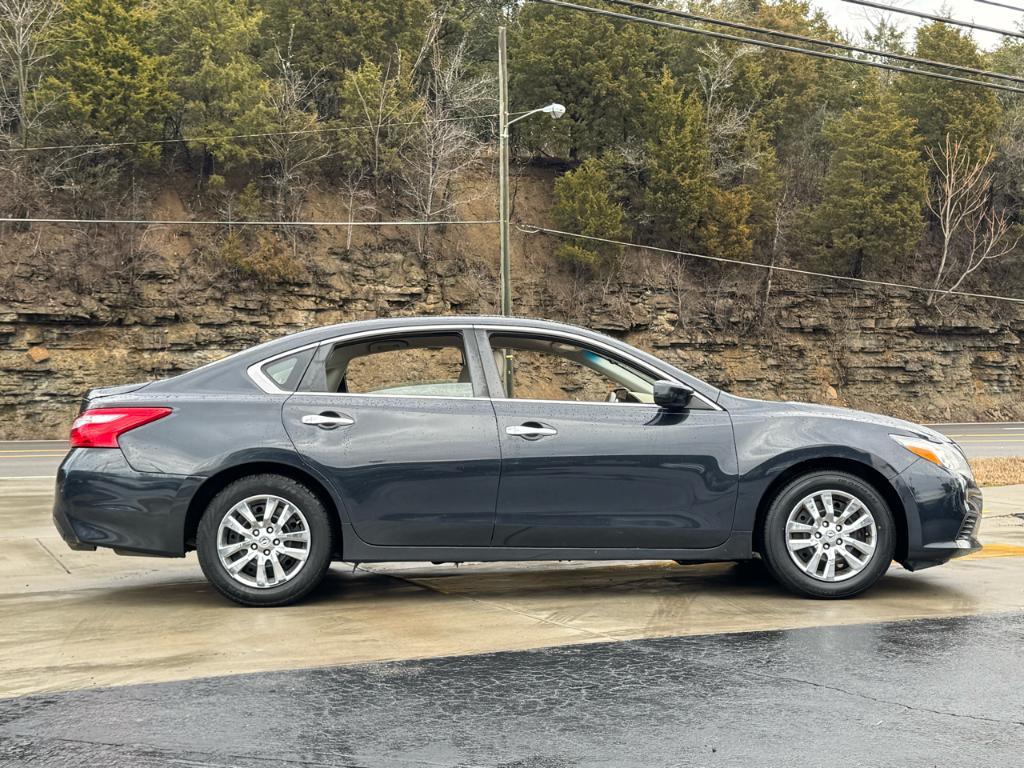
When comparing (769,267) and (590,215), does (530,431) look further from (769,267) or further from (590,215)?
(769,267)

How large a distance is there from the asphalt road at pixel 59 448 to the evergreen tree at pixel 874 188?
7777 mm

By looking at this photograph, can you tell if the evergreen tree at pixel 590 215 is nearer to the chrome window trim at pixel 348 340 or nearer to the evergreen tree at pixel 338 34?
the evergreen tree at pixel 338 34

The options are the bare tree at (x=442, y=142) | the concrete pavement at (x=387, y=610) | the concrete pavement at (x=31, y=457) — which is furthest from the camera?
the bare tree at (x=442, y=142)

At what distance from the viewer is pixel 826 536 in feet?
22.2

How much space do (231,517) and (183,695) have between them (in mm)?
1870

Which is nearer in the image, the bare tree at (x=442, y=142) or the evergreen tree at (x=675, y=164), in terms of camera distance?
the bare tree at (x=442, y=142)

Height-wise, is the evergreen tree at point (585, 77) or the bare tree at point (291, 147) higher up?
the evergreen tree at point (585, 77)

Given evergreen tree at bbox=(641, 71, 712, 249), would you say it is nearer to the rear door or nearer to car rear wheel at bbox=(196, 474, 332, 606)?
the rear door

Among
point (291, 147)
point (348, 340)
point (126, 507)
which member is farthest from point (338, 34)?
point (126, 507)

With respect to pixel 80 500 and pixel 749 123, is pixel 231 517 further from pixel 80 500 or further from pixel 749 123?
pixel 749 123

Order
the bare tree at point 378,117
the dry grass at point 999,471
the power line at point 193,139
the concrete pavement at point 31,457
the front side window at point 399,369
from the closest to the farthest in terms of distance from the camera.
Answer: the front side window at point 399,369, the dry grass at point 999,471, the concrete pavement at point 31,457, the power line at point 193,139, the bare tree at point 378,117

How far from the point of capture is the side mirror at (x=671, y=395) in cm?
664

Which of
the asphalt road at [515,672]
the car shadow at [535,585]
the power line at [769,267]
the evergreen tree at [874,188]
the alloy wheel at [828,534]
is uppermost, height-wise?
the evergreen tree at [874,188]

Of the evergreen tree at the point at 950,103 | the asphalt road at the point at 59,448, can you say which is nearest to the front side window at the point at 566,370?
the asphalt road at the point at 59,448
